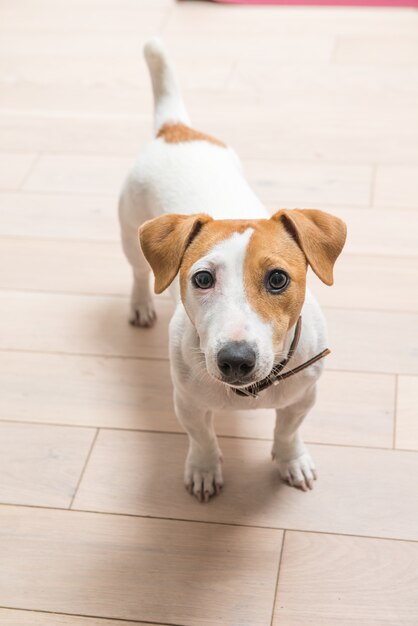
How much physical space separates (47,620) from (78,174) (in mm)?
1380

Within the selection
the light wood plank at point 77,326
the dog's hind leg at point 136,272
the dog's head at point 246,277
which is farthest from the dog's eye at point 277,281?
the light wood plank at point 77,326

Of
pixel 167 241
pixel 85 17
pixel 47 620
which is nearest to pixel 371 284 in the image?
pixel 167 241

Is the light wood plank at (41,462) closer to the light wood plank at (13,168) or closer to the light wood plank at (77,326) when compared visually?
the light wood plank at (77,326)

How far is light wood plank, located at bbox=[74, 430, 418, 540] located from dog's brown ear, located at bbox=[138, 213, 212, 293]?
551 mm

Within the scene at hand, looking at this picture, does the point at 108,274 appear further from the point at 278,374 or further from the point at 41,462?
the point at 278,374

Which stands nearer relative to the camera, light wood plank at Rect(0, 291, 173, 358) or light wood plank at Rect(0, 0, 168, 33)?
light wood plank at Rect(0, 291, 173, 358)

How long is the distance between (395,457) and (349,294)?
0.48m

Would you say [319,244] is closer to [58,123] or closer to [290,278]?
[290,278]

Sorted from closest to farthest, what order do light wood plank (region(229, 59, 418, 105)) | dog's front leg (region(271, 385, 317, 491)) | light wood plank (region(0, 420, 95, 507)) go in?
dog's front leg (region(271, 385, 317, 491)), light wood plank (region(0, 420, 95, 507)), light wood plank (region(229, 59, 418, 105))

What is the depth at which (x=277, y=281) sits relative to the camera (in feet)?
4.46

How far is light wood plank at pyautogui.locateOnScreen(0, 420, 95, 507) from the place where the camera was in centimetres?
185

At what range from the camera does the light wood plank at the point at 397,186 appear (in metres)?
2.41

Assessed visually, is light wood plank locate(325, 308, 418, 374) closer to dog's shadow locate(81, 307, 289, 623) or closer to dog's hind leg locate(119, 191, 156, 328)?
dog's shadow locate(81, 307, 289, 623)

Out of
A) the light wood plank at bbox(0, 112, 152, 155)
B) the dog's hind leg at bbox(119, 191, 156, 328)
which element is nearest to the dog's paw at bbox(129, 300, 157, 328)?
the dog's hind leg at bbox(119, 191, 156, 328)
